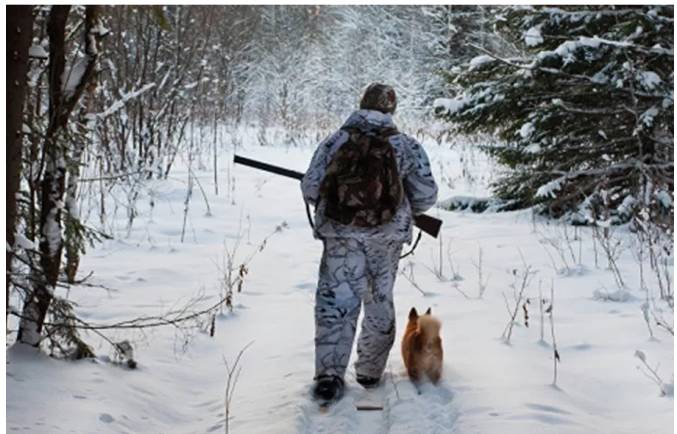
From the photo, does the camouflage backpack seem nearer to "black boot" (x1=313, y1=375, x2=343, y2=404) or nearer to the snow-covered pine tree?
"black boot" (x1=313, y1=375, x2=343, y2=404)

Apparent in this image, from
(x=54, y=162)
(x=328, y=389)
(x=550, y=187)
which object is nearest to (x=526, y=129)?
(x=550, y=187)

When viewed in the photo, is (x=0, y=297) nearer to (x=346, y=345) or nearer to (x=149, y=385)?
(x=149, y=385)

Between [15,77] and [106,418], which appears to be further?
[106,418]

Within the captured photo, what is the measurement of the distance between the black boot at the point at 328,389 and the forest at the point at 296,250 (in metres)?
0.08

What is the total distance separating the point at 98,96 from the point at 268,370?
6.00 m

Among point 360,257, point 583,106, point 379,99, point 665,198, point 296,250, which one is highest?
point 583,106

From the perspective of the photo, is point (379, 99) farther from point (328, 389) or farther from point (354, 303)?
point (328, 389)

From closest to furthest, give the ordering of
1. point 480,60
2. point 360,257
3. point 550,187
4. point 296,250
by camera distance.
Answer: point 360,257
point 550,187
point 480,60
point 296,250

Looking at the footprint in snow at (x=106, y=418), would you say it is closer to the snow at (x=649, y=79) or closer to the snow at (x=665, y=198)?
the snow at (x=649, y=79)

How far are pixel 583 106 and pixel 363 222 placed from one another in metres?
4.63

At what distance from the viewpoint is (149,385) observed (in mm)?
3691

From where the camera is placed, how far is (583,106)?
7371mm

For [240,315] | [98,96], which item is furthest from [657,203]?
[98,96]

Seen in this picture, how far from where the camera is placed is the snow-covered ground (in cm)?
325
